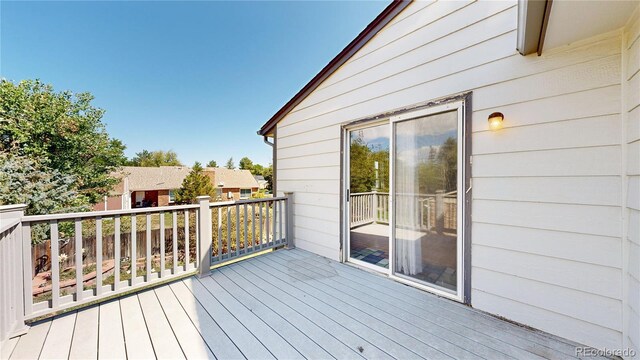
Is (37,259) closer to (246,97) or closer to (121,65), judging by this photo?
(121,65)

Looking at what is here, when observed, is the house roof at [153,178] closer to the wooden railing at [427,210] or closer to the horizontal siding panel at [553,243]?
the wooden railing at [427,210]

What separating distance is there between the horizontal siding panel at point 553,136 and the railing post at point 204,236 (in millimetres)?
3040

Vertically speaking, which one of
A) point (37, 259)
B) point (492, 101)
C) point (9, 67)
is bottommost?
point (37, 259)

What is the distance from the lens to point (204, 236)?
2.76 m

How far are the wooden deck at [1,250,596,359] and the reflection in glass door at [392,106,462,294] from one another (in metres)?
0.28

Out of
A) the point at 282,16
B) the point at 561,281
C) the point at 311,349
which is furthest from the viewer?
the point at 282,16

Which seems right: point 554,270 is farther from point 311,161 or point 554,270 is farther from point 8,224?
point 8,224

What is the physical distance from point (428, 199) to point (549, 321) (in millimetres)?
1271

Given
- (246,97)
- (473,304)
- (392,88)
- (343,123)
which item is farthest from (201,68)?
(473,304)

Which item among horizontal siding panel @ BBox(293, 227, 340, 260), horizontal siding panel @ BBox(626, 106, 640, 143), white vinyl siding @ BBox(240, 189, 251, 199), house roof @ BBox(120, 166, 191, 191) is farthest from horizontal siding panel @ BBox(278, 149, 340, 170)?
white vinyl siding @ BBox(240, 189, 251, 199)

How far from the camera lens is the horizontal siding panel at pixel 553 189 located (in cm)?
151

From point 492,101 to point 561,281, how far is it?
5.01 feet

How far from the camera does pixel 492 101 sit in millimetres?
1973

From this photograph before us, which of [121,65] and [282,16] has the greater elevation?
[121,65]
